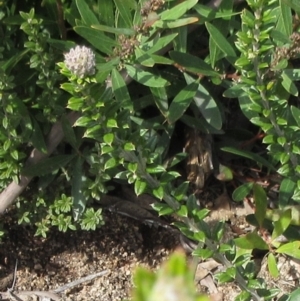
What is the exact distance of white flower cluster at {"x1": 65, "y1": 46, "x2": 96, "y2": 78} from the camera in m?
1.10

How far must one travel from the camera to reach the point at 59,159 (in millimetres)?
2211

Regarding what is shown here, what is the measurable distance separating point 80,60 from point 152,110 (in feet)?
4.31

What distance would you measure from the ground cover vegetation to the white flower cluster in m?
0.16

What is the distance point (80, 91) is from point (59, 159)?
899 mm

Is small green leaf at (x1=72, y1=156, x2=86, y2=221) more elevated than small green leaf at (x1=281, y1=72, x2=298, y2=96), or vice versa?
small green leaf at (x1=281, y1=72, x2=298, y2=96)

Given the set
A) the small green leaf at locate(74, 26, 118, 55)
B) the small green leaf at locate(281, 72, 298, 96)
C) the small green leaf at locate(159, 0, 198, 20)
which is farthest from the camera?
the small green leaf at locate(281, 72, 298, 96)

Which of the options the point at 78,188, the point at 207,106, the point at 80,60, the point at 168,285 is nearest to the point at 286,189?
the point at 207,106

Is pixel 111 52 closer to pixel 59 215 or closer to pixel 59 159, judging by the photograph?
pixel 59 159

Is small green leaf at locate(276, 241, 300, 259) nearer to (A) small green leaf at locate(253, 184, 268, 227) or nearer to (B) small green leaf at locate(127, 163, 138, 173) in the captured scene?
(A) small green leaf at locate(253, 184, 268, 227)

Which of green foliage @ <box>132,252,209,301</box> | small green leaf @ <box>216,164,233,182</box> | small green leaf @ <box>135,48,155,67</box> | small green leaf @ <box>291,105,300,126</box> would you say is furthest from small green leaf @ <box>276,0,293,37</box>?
green foliage @ <box>132,252,209,301</box>

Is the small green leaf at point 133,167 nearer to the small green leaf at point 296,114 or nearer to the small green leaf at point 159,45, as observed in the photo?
the small green leaf at point 159,45

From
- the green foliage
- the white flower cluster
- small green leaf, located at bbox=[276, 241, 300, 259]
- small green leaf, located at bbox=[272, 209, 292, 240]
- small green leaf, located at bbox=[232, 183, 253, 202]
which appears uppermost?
the green foliage

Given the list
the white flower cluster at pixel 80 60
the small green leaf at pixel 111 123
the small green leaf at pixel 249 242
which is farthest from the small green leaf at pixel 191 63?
the white flower cluster at pixel 80 60

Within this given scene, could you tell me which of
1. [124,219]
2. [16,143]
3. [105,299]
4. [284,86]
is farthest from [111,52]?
[105,299]
